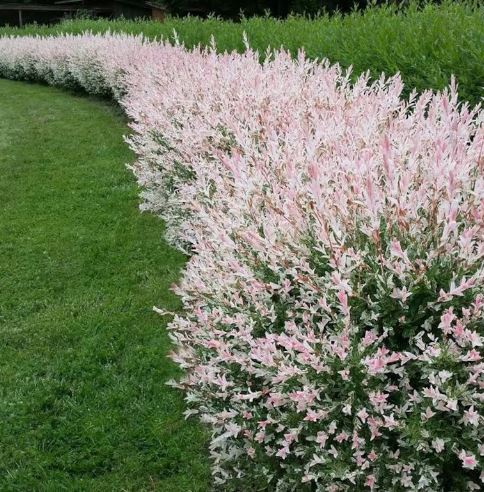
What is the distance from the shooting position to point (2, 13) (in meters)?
46.5

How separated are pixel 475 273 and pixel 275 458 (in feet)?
3.85

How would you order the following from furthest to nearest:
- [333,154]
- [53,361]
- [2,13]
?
1. [2,13]
2. [53,361]
3. [333,154]

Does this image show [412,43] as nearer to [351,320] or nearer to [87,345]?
[87,345]

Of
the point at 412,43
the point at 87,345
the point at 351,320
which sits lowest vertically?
the point at 87,345

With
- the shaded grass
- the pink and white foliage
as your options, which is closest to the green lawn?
the pink and white foliage

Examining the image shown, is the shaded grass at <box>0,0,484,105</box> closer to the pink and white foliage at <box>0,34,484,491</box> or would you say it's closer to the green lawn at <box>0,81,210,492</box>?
the pink and white foliage at <box>0,34,484,491</box>

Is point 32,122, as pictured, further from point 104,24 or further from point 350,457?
point 350,457

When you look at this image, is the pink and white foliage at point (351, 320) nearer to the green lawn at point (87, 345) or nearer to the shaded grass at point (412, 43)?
the green lawn at point (87, 345)

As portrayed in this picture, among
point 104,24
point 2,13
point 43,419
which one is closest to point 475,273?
point 43,419

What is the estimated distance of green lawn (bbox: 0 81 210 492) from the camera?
3.62m

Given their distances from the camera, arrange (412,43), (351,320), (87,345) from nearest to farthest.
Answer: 1. (351,320)
2. (87,345)
3. (412,43)

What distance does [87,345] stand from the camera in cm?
477

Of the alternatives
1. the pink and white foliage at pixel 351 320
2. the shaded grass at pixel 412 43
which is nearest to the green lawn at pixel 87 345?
the pink and white foliage at pixel 351 320

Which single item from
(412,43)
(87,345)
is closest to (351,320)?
(87,345)
